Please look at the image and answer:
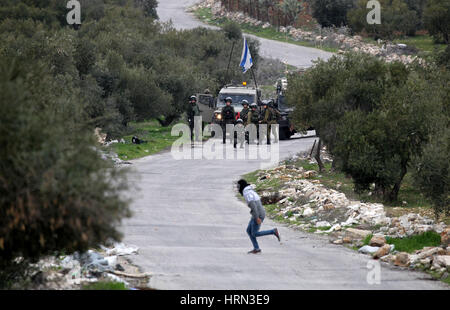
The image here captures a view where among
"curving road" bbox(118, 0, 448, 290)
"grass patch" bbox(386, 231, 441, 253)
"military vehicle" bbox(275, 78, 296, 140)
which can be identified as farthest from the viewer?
"military vehicle" bbox(275, 78, 296, 140)

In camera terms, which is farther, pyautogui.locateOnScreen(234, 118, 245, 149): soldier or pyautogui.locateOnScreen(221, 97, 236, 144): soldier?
pyautogui.locateOnScreen(221, 97, 236, 144): soldier

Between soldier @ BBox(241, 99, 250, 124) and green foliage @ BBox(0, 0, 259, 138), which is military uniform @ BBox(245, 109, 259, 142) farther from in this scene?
green foliage @ BBox(0, 0, 259, 138)

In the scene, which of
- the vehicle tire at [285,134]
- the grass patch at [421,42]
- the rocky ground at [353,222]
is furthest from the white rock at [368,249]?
the grass patch at [421,42]

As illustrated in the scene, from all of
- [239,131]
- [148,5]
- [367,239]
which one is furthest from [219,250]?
[148,5]

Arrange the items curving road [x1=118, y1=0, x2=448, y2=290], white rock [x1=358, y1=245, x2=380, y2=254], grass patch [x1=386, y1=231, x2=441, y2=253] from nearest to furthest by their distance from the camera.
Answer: curving road [x1=118, y1=0, x2=448, y2=290], white rock [x1=358, y1=245, x2=380, y2=254], grass patch [x1=386, y1=231, x2=441, y2=253]

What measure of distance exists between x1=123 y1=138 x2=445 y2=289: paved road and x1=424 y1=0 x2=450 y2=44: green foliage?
40.9 metres

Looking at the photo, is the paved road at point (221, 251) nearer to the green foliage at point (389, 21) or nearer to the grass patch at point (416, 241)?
the grass patch at point (416, 241)

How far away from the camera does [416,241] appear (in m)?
15.8

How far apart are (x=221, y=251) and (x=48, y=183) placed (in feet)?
22.2

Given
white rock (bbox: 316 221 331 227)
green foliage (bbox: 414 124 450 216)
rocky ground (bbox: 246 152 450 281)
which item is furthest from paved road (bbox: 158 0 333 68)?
green foliage (bbox: 414 124 450 216)

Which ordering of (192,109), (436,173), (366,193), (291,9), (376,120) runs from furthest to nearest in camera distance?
(291,9) < (192,109) < (366,193) < (376,120) < (436,173)

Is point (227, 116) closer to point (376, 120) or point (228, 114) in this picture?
point (228, 114)

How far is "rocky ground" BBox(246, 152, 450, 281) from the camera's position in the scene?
1422 centimetres

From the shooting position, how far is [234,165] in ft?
97.3
